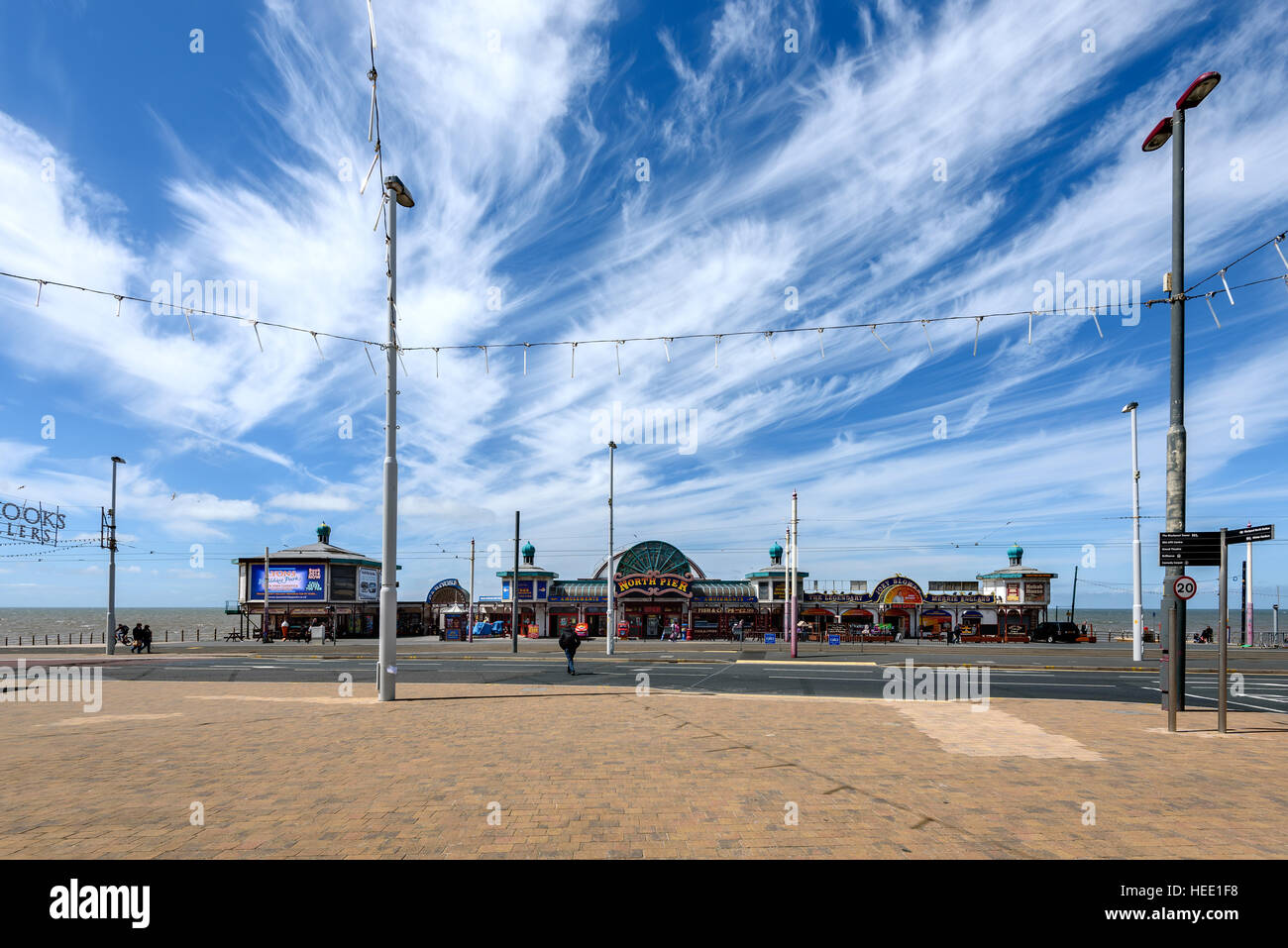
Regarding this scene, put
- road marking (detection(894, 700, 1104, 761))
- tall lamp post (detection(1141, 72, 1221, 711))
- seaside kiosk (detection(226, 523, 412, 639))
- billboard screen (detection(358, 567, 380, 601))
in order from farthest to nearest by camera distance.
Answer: billboard screen (detection(358, 567, 380, 601)) < seaside kiosk (detection(226, 523, 412, 639)) < tall lamp post (detection(1141, 72, 1221, 711)) < road marking (detection(894, 700, 1104, 761))

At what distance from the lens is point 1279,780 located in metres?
7.93

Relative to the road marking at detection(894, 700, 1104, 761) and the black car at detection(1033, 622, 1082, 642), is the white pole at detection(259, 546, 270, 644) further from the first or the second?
the black car at detection(1033, 622, 1082, 642)

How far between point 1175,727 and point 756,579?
46.0 metres

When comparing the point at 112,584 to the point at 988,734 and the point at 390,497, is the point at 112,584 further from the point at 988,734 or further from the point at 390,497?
the point at 988,734

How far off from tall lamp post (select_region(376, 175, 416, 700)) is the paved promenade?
1.49 meters

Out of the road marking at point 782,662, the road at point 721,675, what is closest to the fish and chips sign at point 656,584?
the road at point 721,675

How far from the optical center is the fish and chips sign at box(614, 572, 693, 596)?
179 ft

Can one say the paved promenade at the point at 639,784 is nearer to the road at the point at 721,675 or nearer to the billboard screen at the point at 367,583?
the road at the point at 721,675

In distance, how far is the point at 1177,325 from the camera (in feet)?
42.4

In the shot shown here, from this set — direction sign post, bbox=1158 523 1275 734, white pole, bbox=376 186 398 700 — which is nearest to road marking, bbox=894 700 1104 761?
direction sign post, bbox=1158 523 1275 734

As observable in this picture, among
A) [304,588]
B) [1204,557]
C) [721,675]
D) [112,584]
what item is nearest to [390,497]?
[721,675]

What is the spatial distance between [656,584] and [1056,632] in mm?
30351
